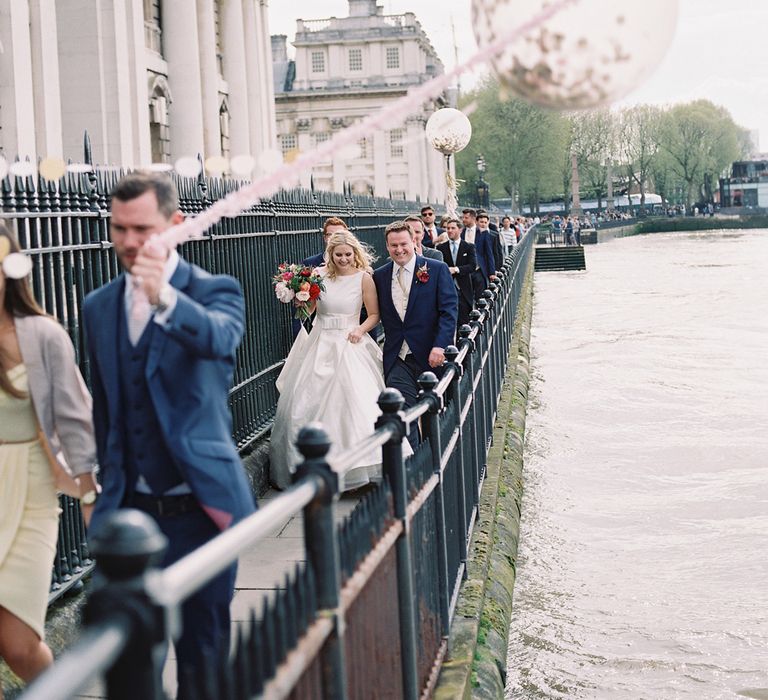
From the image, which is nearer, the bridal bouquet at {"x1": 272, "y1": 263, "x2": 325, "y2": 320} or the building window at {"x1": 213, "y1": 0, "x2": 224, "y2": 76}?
the bridal bouquet at {"x1": 272, "y1": 263, "x2": 325, "y2": 320}

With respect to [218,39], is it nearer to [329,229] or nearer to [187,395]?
[329,229]

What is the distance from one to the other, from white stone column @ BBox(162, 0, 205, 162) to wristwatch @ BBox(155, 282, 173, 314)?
32873 millimetres

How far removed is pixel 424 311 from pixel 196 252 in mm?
1725

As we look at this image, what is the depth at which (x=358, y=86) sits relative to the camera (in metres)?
94.6

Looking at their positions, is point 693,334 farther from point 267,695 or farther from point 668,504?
point 267,695

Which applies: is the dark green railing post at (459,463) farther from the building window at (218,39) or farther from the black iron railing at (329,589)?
the building window at (218,39)

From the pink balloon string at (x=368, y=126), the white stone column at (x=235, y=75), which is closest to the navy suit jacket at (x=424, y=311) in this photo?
the pink balloon string at (x=368, y=126)

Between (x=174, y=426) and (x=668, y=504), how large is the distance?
8408mm

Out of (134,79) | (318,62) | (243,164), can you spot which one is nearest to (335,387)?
(243,164)

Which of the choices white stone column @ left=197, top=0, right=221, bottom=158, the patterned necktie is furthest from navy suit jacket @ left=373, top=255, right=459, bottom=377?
white stone column @ left=197, top=0, right=221, bottom=158

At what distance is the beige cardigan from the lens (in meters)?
3.91

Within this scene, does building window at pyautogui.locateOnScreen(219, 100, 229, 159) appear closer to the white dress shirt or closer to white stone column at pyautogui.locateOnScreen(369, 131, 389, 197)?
the white dress shirt

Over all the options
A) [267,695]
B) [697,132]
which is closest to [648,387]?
[267,695]

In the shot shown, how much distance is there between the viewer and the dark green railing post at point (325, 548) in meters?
2.92
